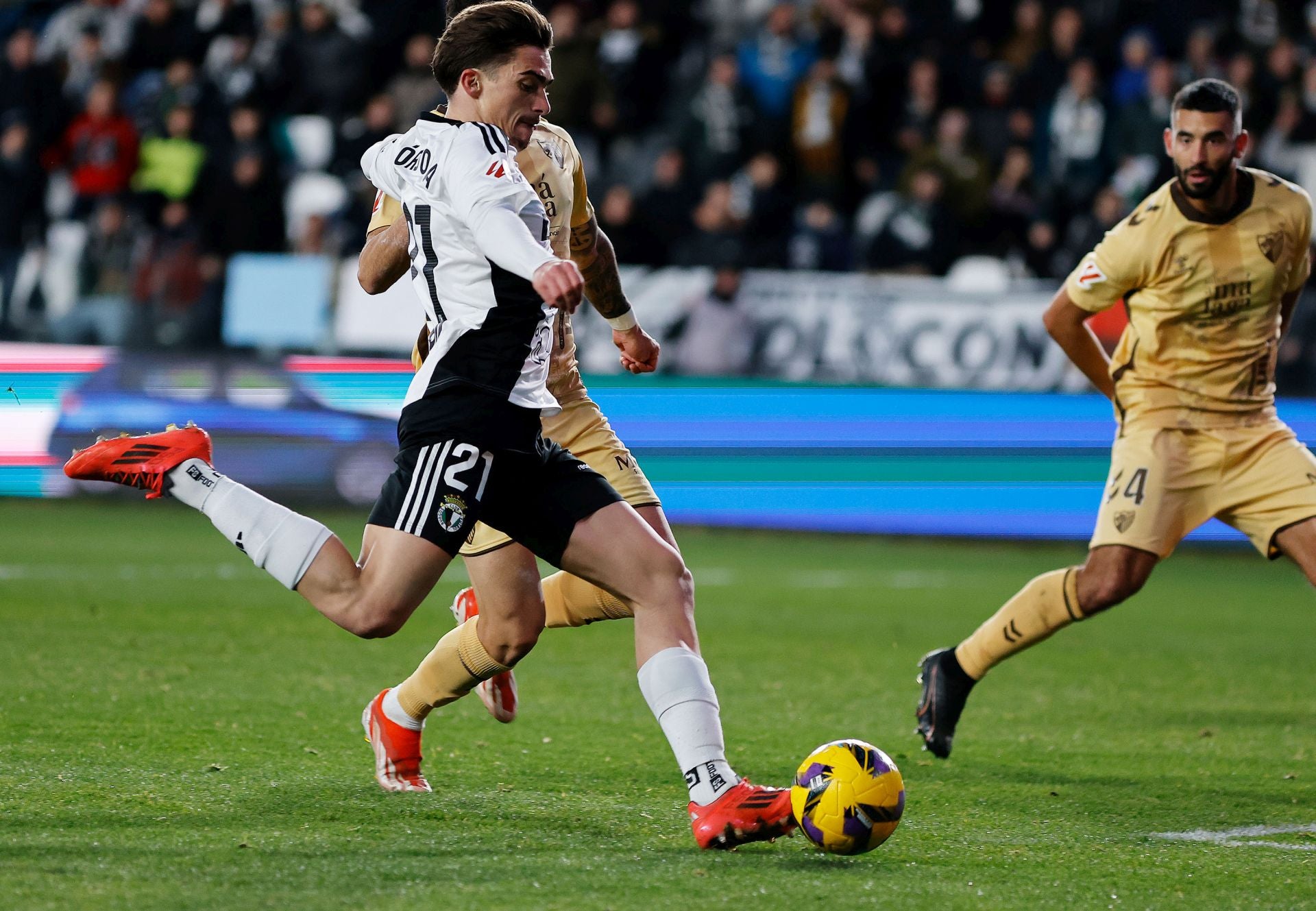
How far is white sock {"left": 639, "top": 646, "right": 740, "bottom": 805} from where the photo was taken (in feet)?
15.8

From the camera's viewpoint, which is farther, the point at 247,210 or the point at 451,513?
the point at 247,210

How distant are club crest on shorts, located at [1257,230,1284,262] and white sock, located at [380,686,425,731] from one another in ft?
10.8

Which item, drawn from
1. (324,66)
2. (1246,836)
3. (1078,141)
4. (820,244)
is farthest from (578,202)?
(324,66)

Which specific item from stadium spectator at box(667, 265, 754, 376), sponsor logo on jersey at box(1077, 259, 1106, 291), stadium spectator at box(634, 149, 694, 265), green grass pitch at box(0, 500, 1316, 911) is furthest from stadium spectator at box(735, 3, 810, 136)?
sponsor logo on jersey at box(1077, 259, 1106, 291)

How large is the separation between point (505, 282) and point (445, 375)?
292 mm

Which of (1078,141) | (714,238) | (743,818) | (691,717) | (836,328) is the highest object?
(1078,141)

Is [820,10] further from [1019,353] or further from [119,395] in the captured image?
[119,395]

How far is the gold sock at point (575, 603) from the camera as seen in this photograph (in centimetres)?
610

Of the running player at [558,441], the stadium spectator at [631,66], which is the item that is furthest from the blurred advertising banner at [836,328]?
the running player at [558,441]

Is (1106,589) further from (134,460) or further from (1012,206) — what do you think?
(1012,206)

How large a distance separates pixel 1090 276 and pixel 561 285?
2850 millimetres

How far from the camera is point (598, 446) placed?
595cm

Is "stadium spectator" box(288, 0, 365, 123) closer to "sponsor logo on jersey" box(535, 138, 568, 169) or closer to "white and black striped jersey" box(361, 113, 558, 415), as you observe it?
"sponsor logo on jersey" box(535, 138, 568, 169)

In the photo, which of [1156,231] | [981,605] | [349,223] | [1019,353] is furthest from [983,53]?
[1156,231]
